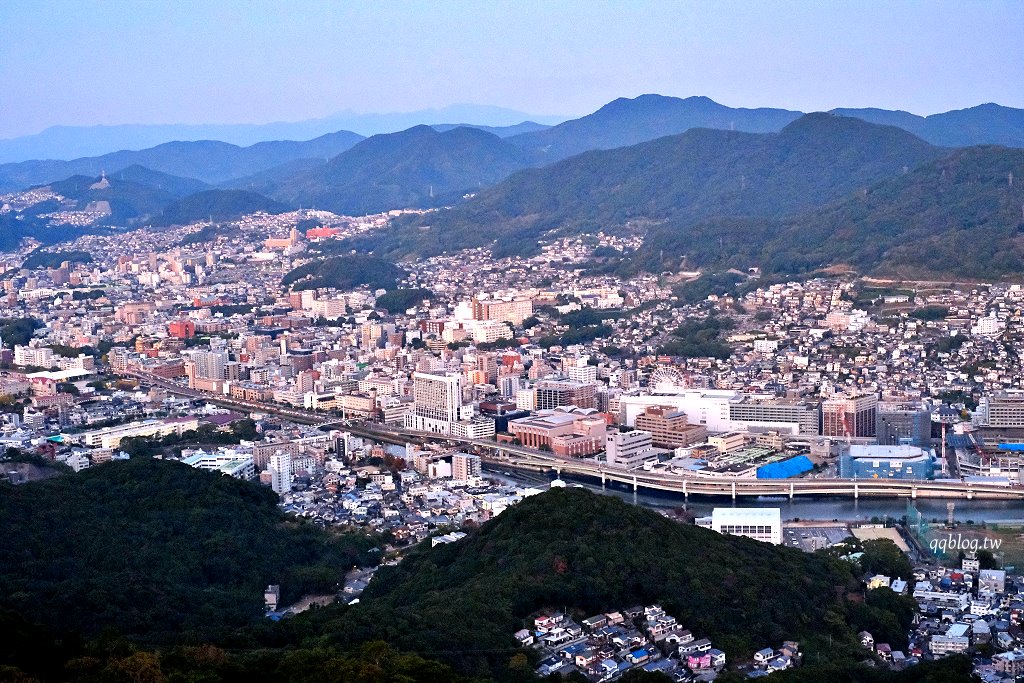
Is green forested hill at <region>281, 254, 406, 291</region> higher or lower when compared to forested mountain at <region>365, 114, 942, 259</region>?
lower

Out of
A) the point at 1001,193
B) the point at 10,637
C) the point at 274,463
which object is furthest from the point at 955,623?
the point at 1001,193

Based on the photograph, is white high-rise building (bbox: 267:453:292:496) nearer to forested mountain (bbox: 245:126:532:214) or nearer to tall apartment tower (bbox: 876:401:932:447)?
tall apartment tower (bbox: 876:401:932:447)

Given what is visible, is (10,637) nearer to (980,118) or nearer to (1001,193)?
(1001,193)

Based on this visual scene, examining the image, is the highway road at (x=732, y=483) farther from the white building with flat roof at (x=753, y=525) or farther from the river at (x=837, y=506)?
the white building with flat roof at (x=753, y=525)

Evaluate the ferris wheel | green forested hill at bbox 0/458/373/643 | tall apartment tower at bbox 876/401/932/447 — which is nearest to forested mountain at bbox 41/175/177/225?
the ferris wheel

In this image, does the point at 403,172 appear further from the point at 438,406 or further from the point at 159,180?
the point at 438,406

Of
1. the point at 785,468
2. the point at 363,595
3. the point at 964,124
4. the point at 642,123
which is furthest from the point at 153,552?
the point at 642,123

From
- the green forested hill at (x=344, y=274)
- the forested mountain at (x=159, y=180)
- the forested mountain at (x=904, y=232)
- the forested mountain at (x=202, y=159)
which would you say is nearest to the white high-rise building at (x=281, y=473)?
the forested mountain at (x=904, y=232)
